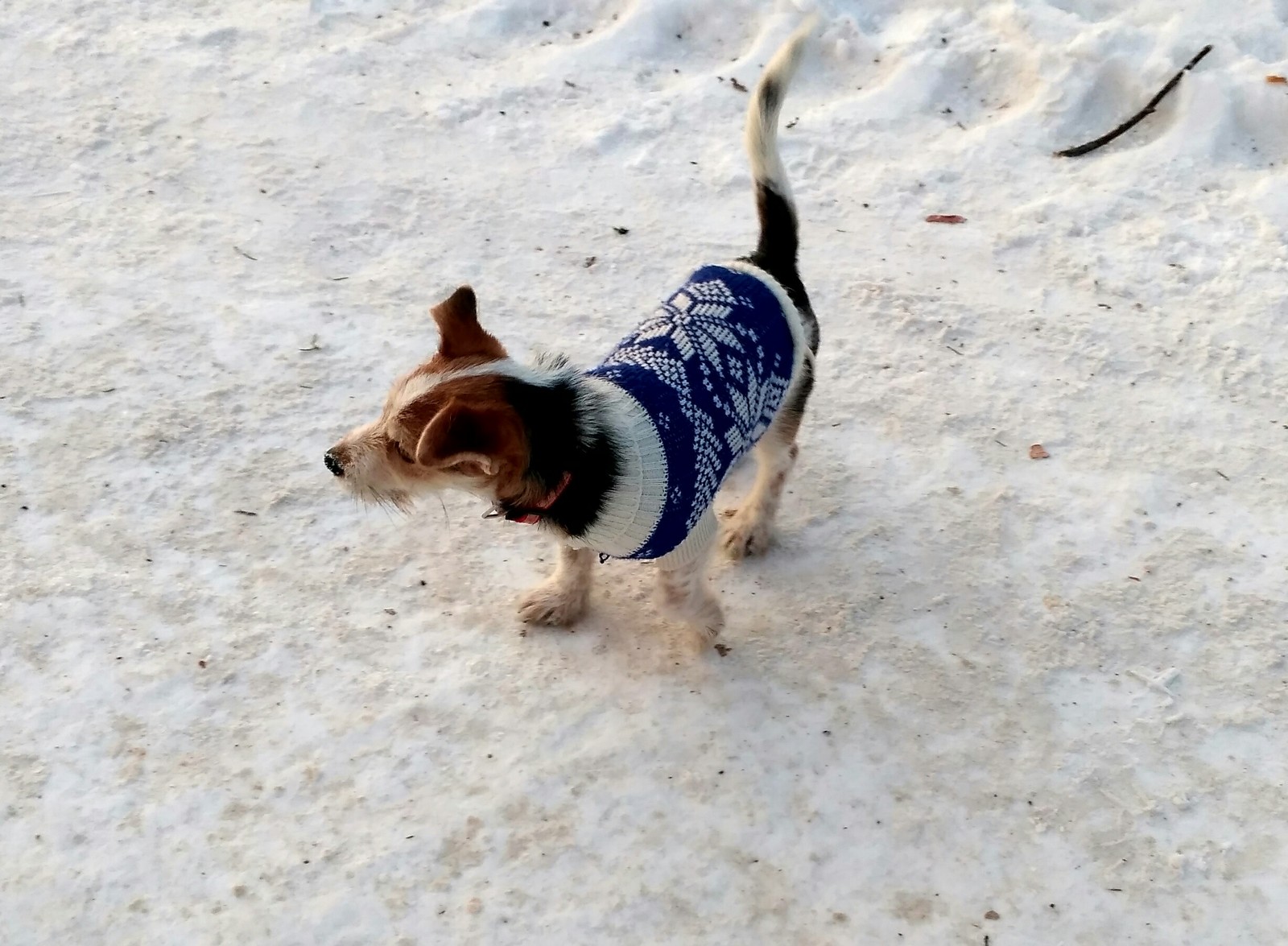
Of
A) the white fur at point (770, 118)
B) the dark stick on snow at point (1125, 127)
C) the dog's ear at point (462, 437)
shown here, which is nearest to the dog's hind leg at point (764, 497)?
the white fur at point (770, 118)

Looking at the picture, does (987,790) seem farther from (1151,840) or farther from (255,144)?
(255,144)

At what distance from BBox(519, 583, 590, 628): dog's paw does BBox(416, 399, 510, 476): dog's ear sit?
910 millimetres

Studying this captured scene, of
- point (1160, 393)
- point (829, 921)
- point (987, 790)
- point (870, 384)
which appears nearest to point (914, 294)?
point (870, 384)

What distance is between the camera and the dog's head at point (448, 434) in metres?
2.82

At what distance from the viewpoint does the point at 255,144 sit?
5.78 metres

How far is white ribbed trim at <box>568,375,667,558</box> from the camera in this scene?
309 centimetres

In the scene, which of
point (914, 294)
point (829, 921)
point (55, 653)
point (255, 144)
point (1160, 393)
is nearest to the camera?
point (829, 921)

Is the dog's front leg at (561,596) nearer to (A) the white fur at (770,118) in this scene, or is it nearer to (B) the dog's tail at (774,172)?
(B) the dog's tail at (774,172)

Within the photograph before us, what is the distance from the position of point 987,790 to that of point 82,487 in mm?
3300

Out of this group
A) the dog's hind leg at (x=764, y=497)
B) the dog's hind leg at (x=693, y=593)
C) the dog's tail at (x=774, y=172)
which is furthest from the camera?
the dog's hind leg at (x=764, y=497)

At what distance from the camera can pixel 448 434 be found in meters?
2.79

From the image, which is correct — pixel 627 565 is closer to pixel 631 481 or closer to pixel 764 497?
pixel 764 497

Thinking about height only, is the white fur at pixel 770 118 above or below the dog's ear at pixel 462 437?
above

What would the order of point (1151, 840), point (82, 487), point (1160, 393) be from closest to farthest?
point (1151, 840) < point (82, 487) < point (1160, 393)
